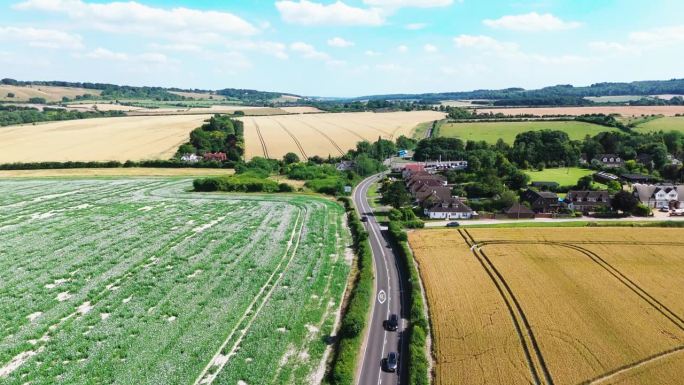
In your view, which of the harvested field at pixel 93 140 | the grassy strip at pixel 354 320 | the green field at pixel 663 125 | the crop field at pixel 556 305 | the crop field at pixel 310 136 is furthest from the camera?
the green field at pixel 663 125

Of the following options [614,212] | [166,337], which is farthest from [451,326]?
[614,212]

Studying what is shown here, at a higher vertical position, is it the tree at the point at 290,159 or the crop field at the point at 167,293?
the tree at the point at 290,159

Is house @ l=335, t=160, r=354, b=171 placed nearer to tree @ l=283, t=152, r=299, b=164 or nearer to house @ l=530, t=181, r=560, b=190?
tree @ l=283, t=152, r=299, b=164

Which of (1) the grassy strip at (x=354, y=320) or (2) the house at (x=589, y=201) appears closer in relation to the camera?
(1) the grassy strip at (x=354, y=320)

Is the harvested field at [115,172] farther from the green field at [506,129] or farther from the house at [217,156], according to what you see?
the green field at [506,129]

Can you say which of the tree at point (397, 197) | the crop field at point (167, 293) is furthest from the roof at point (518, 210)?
the crop field at point (167, 293)

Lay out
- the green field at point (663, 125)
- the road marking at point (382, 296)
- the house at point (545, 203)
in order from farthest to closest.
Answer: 1. the green field at point (663, 125)
2. the house at point (545, 203)
3. the road marking at point (382, 296)

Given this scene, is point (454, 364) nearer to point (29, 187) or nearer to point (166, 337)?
point (166, 337)

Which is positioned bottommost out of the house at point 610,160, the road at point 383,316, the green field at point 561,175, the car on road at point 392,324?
the road at point 383,316
